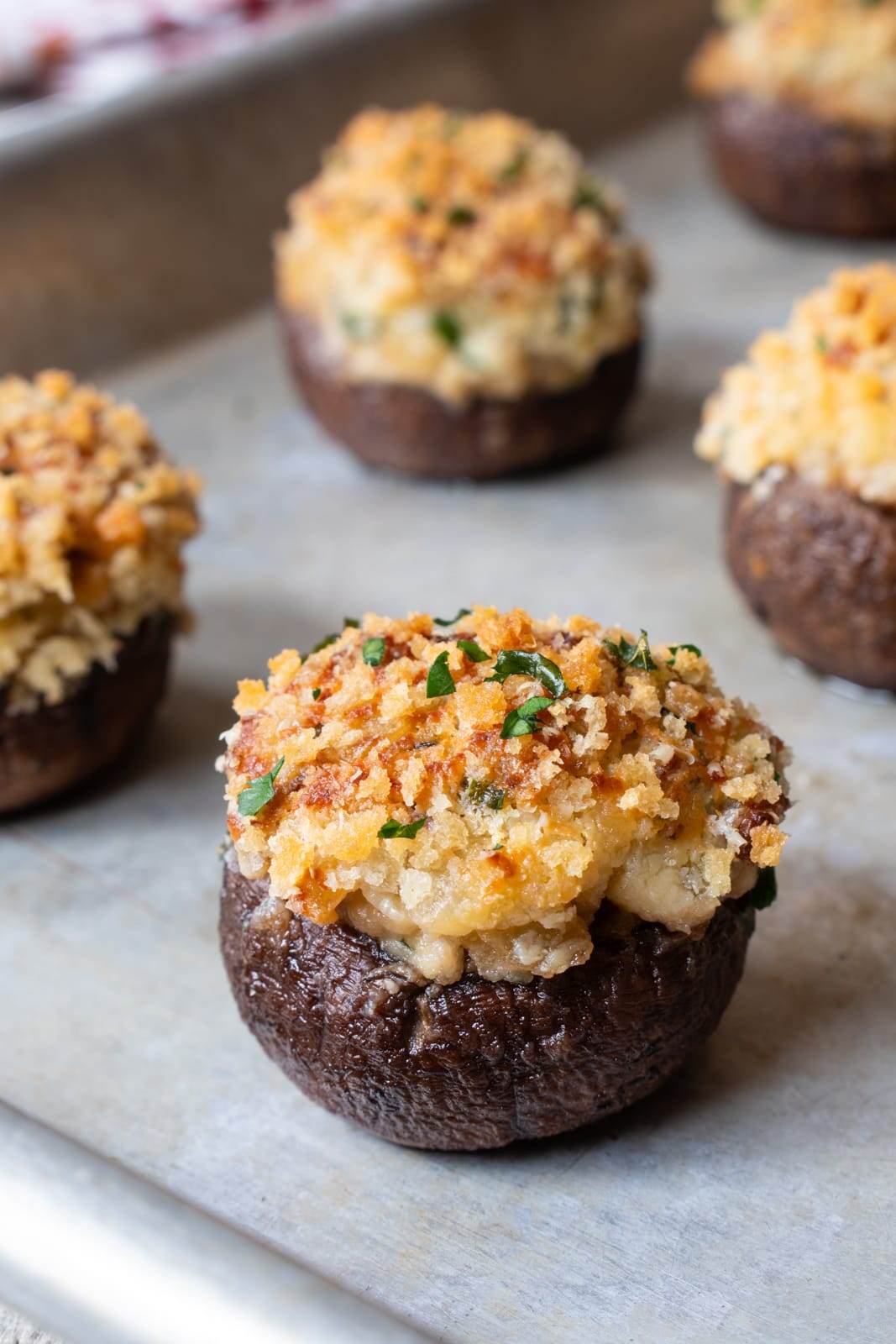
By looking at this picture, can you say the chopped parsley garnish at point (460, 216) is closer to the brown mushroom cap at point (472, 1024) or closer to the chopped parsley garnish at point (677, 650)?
the chopped parsley garnish at point (677, 650)

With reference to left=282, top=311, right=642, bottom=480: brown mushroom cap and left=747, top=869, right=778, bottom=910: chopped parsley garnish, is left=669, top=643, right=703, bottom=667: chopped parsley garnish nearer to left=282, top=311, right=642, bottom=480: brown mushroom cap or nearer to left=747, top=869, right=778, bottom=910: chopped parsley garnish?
left=747, top=869, right=778, bottom=910: chopped parsley garnish

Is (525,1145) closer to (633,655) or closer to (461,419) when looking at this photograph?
(633,655)

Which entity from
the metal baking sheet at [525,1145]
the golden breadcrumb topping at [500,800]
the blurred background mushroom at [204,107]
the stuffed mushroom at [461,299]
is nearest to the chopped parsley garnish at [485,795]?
the golden breadcrumb topping at [500,800]

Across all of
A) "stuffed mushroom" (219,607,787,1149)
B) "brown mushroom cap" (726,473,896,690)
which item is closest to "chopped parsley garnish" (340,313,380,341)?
"brown mushroom cap" (726,473,896,690)

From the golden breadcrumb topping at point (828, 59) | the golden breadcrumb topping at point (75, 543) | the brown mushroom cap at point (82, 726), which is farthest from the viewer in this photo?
the golden breadcrumb topping at point (828, 59)

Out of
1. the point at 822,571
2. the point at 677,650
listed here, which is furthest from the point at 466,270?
the point at 677,650

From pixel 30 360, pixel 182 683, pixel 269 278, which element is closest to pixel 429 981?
pixel 182 683
